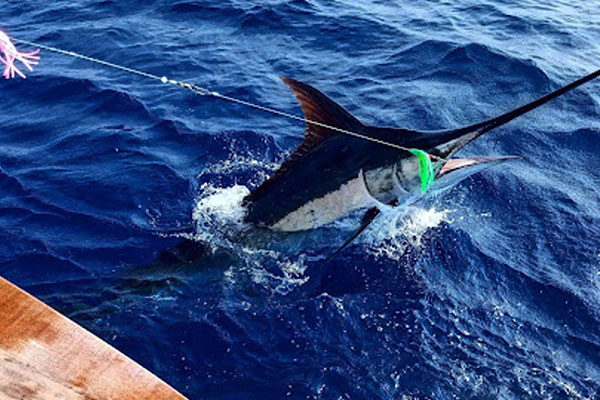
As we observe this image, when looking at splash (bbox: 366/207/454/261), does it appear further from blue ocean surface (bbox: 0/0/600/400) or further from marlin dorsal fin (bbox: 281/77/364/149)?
marlin dorsal fin (bbox: 281/77/364/149)

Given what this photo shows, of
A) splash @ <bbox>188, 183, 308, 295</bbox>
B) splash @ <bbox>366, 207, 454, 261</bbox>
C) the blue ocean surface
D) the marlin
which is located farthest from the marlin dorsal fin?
splash @ <bbox>188, 183, 308, 295</bbox>

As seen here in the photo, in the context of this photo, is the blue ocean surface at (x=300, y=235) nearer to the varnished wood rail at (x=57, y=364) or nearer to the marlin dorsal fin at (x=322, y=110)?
the marlin dorsal fin at (x=322, y=110)

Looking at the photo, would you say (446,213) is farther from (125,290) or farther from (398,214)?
(125,290)

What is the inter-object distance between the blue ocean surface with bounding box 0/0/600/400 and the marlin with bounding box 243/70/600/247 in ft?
1.23

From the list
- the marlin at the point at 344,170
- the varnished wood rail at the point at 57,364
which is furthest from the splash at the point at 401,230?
the varnished wood rail at the point at 57,364

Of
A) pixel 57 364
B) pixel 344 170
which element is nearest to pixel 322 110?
pixel 344 170

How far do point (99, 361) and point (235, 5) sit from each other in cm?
1055

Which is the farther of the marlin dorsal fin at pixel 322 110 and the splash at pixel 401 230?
the splash at pixel 401 230

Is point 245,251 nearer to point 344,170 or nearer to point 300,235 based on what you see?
point 300,235

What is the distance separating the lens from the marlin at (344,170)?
4816mm

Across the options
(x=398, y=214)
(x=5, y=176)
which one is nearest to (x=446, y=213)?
(x=398, y=214)

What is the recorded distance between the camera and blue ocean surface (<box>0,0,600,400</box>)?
4457 millimetres

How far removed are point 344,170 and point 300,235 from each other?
2.57 ft

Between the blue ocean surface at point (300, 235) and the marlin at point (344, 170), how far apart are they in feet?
1.23
